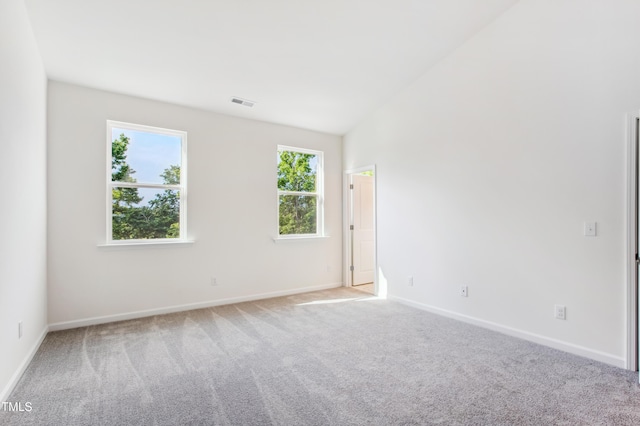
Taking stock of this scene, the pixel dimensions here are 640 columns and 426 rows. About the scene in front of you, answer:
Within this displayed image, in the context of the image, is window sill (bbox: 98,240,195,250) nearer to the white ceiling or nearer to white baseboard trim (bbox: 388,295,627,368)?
the white ceiling

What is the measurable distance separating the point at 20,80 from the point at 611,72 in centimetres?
464

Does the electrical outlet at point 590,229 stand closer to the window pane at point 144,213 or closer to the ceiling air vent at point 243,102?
the ceiling air vent at point 243,102

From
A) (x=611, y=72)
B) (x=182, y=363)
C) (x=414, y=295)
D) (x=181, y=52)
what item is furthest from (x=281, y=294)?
(x=611, y=72)

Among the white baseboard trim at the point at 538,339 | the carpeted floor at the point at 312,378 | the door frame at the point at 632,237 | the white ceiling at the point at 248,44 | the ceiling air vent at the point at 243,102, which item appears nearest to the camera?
the carpeted floor at the point at 312,378

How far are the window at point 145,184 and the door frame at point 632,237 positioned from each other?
449cm

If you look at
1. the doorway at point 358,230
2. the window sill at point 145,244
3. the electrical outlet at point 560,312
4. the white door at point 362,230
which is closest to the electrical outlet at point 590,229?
the electrical outlet at point 560,312

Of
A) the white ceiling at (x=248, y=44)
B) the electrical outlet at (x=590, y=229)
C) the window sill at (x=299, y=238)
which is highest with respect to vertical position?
the white ceiling at (x=248, y=44)

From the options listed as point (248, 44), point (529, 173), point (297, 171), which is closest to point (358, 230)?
point (297, 171)

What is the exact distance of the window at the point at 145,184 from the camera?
12.3 feet

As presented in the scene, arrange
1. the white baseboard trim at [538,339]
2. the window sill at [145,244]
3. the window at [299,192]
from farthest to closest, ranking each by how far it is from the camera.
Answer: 1. the window at [299,192]
2. the window sill at [145,244]
3. the white baseboard trim at [538,339]

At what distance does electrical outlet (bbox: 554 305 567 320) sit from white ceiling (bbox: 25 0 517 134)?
2.93m

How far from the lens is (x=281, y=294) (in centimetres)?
488

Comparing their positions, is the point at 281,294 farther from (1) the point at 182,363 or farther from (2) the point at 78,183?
(2) the point at 78,183

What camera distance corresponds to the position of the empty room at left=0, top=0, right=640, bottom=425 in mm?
2205
